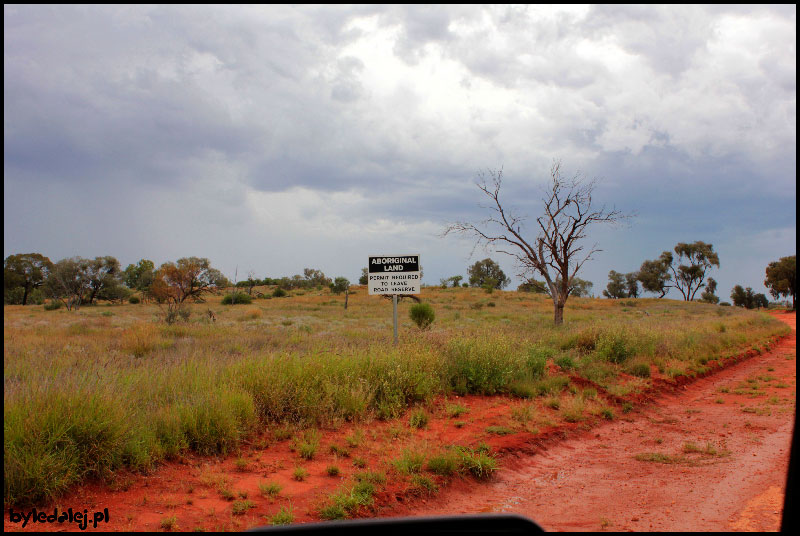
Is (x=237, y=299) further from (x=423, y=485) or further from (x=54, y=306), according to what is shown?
(x=423, y=485)

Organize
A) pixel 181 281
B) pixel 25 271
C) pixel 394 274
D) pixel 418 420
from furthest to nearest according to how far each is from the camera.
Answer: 1. pixel 25 271
2. pixel 181 281
3. pixel 394 274
4. pixel 418 420

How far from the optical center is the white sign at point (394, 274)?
523 inches

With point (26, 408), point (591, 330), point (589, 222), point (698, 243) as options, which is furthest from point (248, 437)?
point (698, 243)

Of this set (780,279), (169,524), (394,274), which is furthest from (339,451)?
(780,279)

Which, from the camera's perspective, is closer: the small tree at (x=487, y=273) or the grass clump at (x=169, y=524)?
the grass clump at (x=169, y=524)

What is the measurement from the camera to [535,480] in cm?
621

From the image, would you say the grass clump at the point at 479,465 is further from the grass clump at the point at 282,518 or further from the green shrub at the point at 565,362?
the green shrub at the point at 565,362

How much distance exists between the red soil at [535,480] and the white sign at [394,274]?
4.46 metres

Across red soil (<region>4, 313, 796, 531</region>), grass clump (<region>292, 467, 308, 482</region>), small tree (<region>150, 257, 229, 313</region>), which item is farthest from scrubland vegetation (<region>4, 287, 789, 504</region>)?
small tree (<region>150, 257, 229, 313</region>)

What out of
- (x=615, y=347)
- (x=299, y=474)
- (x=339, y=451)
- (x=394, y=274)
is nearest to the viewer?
(x=299, y=474)

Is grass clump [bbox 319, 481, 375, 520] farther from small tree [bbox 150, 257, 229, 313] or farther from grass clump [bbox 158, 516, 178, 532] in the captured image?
small tree [bbox 150, 257, 229, 313]

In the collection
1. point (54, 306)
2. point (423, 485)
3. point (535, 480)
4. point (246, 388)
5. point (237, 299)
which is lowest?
point (535, 480)

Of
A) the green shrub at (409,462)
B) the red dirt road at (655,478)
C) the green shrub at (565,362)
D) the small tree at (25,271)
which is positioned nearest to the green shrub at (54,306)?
the small tree at (25,271)

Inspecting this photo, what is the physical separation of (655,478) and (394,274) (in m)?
8.44
